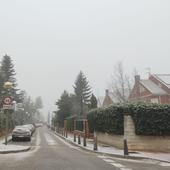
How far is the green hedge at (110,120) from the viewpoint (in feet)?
83.5

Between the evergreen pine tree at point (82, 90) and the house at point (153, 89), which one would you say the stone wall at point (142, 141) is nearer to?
the house at point (153, 89)

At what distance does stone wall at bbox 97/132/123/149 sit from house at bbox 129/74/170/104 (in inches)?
1376

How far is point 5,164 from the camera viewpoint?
593 inches

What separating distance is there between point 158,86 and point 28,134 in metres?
36.1

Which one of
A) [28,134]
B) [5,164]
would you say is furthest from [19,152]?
[28,134]

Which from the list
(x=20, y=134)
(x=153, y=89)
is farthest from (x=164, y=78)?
(x=20, y=134)

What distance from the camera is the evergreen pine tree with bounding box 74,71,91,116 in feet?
353

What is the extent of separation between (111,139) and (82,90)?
270 feet

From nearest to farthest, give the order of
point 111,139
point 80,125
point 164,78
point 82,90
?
point 111,139 < point 80,125 < point 164,78 < point 82,90

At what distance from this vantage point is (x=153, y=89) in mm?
67125

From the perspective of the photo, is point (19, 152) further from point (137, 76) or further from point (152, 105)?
point (137, 76)

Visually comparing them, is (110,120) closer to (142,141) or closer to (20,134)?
(142,141)

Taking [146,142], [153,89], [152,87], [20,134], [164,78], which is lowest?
[146,142]

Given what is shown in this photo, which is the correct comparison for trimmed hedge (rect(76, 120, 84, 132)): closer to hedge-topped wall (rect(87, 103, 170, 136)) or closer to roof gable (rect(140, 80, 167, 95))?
hedge-topped wall (rect(87, 103, 170, 136))
